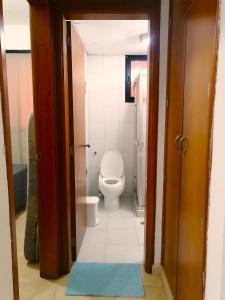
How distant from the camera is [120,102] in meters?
4.08

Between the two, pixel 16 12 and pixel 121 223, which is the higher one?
pixel 16 12

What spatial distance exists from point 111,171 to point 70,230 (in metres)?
1.85

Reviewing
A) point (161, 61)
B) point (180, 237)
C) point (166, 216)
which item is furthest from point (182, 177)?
point (161, 61)

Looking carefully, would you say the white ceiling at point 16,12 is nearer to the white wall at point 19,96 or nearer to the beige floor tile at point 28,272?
the white wall at point 19,96

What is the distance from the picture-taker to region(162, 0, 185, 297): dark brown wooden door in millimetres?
1646

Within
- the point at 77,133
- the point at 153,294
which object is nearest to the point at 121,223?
the point at 153,294

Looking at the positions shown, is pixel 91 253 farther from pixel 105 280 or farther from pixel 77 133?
pixel 77 133

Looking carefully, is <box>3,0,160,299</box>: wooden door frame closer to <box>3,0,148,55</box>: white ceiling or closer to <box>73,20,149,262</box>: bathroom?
<box>3,0,148,55</box>: white ceiling

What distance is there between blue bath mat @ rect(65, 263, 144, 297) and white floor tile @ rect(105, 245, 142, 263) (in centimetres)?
9

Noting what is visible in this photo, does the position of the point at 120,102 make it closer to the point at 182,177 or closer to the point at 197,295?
the point at 182,177

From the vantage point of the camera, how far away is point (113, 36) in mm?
3068

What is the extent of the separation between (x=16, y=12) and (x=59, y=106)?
1616 millimetres

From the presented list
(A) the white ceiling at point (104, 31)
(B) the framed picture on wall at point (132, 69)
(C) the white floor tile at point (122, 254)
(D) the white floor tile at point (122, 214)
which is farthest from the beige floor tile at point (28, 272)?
(B) the framed picture on wall at point (132, 69)

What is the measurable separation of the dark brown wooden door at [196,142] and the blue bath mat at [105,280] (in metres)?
0.59
